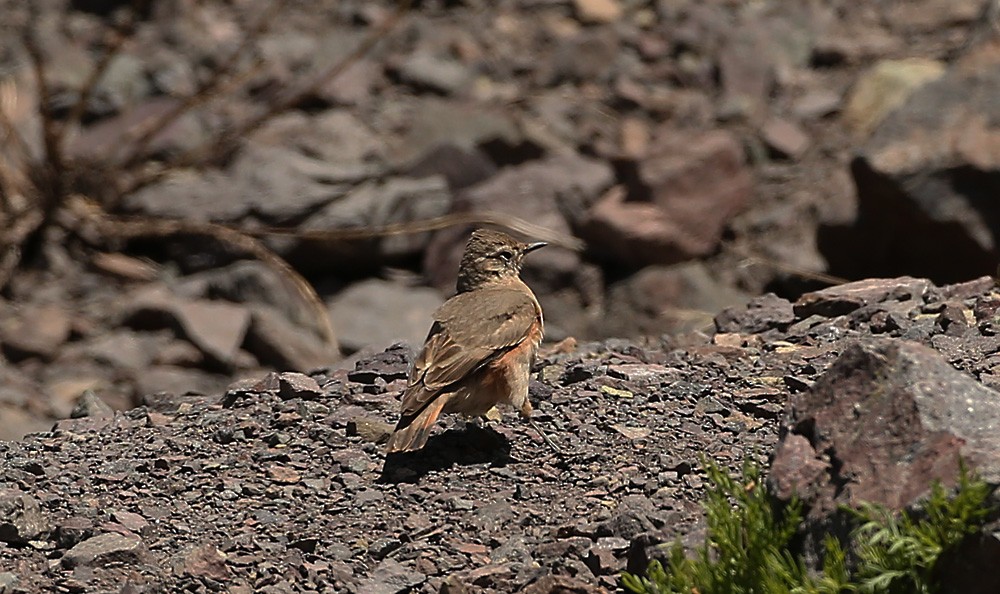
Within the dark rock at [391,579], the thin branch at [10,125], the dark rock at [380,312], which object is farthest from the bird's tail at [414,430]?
the thin branch at [10,125]

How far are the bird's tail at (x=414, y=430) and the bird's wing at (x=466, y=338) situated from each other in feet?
0.11

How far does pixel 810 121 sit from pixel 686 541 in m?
10.4

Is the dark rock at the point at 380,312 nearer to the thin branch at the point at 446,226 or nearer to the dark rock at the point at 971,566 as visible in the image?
the thin branch at the point at 446,226

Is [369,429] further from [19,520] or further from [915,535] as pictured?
[915,535]

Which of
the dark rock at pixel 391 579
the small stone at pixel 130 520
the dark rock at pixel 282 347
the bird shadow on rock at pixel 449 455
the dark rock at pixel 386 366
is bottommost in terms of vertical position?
the dark rock at pixel 282 347

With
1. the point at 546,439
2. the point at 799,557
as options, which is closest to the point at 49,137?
the point at 546,439

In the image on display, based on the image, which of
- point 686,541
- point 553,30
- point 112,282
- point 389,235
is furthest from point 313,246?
point 686,541

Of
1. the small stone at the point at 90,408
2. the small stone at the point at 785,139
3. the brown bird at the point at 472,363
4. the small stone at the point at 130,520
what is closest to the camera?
the small stone at the point at 130,520

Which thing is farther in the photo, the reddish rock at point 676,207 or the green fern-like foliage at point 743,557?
the reddish rock at point 676,207

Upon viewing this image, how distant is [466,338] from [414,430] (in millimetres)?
603

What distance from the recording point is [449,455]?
6707 millimetres

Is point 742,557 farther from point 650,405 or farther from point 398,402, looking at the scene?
point 398,402

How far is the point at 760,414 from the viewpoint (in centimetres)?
669

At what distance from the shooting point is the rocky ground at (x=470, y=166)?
12086 mm
